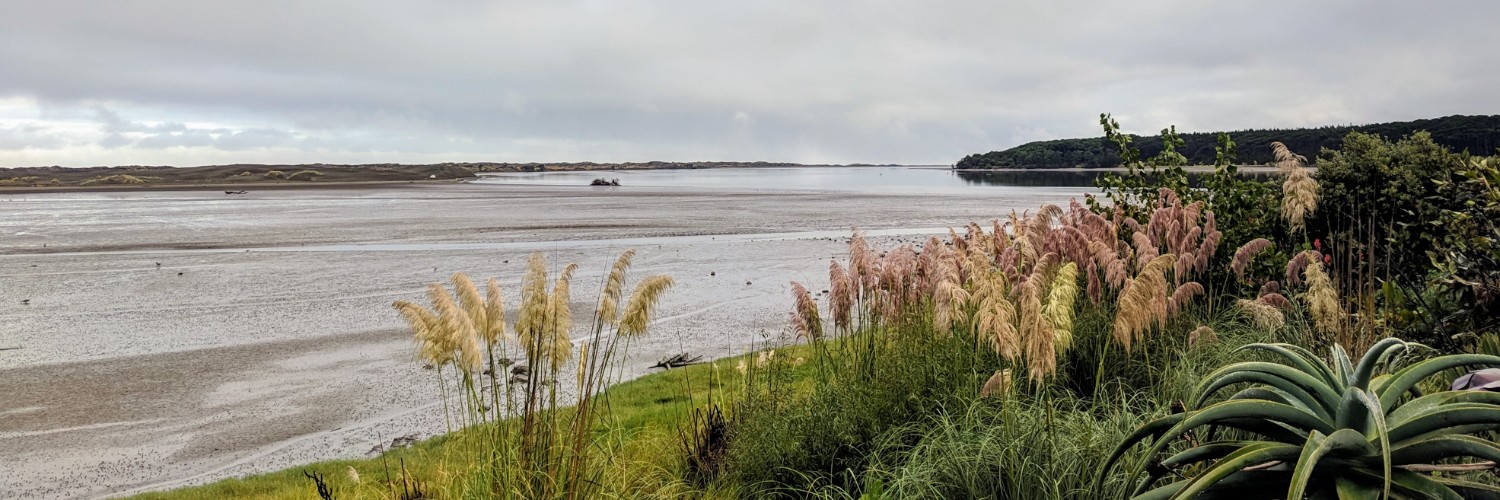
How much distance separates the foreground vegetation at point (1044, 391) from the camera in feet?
8.25

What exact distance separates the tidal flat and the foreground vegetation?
130 centimetres

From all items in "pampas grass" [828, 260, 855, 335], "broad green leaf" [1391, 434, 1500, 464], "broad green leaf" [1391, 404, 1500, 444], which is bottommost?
"pampas grass" [828, 260, 855, 335]

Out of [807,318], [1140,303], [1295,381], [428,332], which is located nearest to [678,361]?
[807,318]

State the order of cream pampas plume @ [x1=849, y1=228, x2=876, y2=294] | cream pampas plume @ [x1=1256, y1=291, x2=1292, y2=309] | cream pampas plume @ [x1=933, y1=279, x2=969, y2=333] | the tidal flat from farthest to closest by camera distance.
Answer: the tidal flat → cream pampas plume @ [x1=849, y1=228, x2=876, y2=294] → cream pampas plume @ [x1=1256, y1=291, x2=1292, y2=309] → cream pampas plume @ [x1=933, y1=279, x2=969, y2=333]

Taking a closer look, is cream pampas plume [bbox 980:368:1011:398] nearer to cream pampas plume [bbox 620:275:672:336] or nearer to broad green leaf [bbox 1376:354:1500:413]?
broad green leaf [bbox 1376:354:1500:413]

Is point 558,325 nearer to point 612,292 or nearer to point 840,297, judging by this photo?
point 612,292

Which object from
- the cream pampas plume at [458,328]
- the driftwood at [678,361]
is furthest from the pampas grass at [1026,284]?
the driftwood at [678,361]

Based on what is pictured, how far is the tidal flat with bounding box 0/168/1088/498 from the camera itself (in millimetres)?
8203

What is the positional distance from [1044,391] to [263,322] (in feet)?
44.0

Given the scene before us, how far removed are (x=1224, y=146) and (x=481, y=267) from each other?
1627 centimetres

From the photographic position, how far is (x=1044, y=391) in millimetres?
5500

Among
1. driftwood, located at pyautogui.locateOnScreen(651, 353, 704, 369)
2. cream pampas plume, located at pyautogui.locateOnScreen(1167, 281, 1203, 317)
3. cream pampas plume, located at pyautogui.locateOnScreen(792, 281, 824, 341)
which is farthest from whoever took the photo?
driftwood, located at pyautogui.locateOnScreen(651, 353, 704, 369)

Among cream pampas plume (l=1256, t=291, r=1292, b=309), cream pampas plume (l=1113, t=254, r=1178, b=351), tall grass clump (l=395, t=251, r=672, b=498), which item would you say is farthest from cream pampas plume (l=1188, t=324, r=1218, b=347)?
tall grass clump (l=395, t=251, r=672, b=498)

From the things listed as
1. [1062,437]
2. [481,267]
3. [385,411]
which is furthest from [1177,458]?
[481,267]
